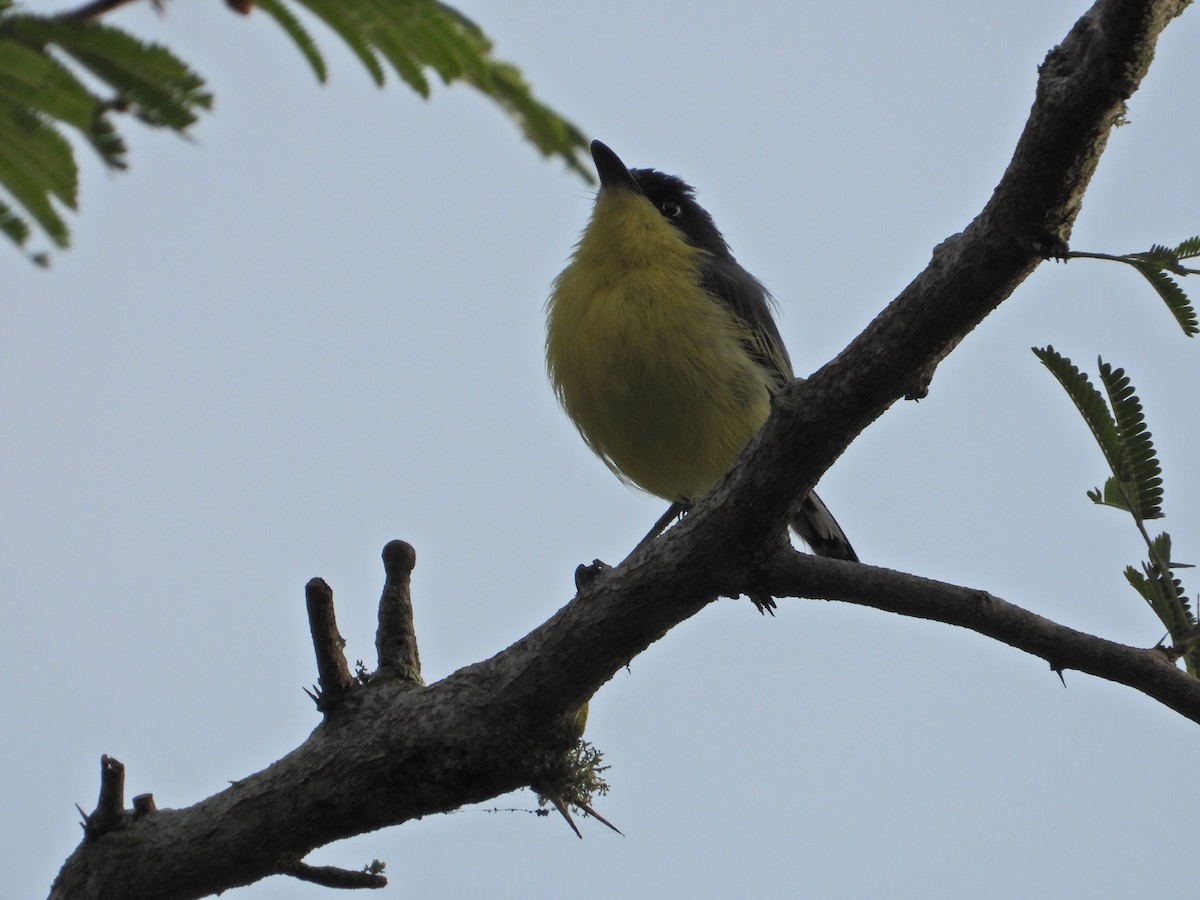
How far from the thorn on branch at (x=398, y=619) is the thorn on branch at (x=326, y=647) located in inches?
11.0

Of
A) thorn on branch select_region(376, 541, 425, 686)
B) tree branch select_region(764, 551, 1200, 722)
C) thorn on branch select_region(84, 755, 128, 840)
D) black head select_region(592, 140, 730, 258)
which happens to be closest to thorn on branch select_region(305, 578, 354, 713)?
thorn on branch select_region(376, 541, 425, 686)

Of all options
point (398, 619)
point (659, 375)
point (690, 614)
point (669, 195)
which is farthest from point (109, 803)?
point (669, 195)

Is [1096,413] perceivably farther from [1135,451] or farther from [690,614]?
[690,614]

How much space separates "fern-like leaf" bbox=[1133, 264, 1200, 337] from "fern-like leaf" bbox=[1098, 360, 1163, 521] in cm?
23

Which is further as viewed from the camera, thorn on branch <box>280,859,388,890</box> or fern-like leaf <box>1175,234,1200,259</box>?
thorn on branch <box>280,859,388,890</box>

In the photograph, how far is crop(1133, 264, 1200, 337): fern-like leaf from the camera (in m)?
3.72

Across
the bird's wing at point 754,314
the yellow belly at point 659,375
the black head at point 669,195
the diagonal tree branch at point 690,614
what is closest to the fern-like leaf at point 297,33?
the diagonal tree branch at point 690,614

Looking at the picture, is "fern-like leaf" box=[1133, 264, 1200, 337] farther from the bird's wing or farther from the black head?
the black head

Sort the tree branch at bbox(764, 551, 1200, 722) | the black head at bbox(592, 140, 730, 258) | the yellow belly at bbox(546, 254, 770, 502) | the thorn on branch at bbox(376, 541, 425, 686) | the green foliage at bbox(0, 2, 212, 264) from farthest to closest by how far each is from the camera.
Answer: the black head at bbox(592, 140, 730, 258) → the yellow belly at bbox(546, 254, 770, 502) → the thorn on branch at bbox(376, 541, 425, 686) → the tree branch at bbox(764, 551, 1200, 722) → the green foliage at bbox(0, 2, 212, 264)

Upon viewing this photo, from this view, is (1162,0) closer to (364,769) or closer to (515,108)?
(515,108)

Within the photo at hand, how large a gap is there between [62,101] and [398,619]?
383 centimetres

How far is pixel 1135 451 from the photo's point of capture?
12.9ft

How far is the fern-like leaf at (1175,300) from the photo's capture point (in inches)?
146

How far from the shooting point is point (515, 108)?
6.48 feet
